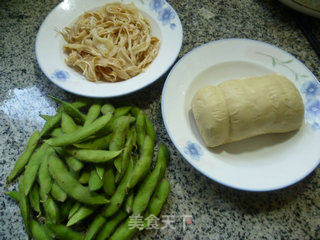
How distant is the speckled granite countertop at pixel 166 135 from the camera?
1.00 meters

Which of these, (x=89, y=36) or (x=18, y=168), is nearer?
(x=18, y=168)

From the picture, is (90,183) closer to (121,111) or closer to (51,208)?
(51,208)

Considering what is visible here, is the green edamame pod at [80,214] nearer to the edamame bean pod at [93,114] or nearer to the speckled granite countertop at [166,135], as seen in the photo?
the speckled granite countertop at [166,135]

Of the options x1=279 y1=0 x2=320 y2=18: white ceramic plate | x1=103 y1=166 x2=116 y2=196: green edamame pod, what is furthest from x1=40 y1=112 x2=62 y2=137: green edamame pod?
x1=279 y1=0 x2=320 y2=18: white ceramic plate

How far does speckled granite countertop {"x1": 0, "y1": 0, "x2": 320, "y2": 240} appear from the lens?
1003 millimetres

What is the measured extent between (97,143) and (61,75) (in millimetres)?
441

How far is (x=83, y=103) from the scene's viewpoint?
1198 millimetres

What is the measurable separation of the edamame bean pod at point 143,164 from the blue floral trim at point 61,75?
51 centimetres

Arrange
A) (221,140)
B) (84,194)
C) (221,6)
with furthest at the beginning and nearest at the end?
(221,6), (221,140), (84,194)

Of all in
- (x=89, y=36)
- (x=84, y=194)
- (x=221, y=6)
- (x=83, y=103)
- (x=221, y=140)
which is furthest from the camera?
(x=221, y=6)

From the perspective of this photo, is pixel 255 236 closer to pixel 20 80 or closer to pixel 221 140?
pixel 221 140

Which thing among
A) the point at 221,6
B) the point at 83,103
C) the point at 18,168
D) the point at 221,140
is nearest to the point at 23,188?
the point at 18,168

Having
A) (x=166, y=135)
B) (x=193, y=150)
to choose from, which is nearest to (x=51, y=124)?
(x=166, y=135)

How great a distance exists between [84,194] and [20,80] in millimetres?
874
